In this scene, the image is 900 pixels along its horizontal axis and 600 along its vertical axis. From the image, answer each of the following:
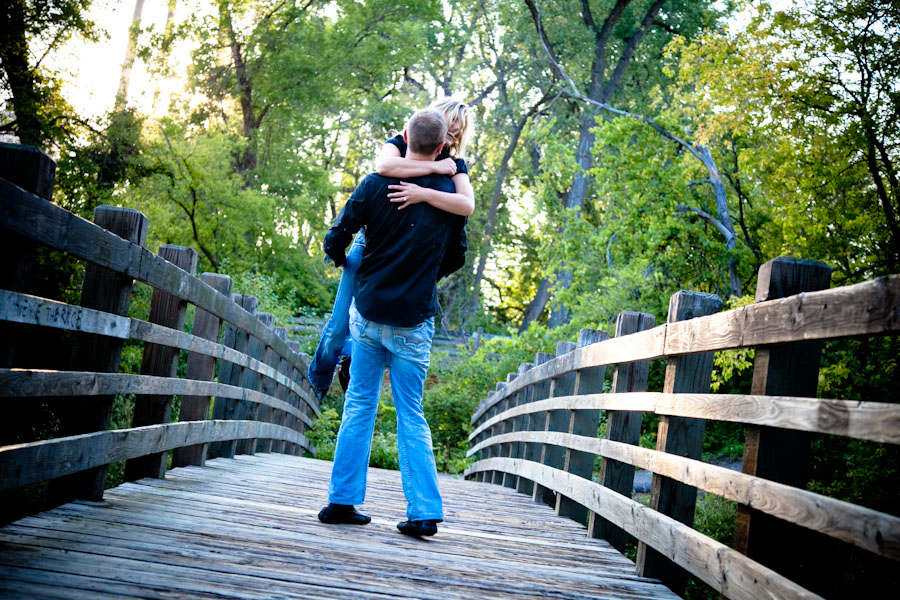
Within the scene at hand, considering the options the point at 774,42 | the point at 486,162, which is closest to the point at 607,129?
the point at 774,42

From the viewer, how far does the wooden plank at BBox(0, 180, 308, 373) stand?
2.63 metres

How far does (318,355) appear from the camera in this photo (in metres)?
4.66

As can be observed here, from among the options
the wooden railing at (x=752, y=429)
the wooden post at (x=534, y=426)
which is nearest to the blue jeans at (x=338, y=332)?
the wooden railing at (x=752, y=429)

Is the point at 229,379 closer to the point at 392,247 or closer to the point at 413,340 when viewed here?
the point at 413,340

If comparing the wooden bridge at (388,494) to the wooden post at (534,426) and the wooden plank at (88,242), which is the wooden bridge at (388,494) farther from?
the wooden post at (534,426)

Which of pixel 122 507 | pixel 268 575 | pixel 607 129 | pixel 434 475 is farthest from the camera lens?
pixel 607 129

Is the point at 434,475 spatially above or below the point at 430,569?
above

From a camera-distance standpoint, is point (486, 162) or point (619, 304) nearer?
point (619, 304)

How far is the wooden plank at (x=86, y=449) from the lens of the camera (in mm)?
2805

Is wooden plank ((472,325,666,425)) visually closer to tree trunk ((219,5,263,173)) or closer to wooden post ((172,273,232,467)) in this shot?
wooden post ((172,273,232,467))

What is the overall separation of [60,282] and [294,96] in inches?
515

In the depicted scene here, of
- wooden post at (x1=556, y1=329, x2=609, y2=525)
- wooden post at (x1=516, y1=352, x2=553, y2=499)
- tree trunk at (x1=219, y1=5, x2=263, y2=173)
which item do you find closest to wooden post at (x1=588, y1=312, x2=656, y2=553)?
wooden post at (x1=556, y1=329, x2=609, y2=525)

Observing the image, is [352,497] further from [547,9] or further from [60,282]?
[547,9]

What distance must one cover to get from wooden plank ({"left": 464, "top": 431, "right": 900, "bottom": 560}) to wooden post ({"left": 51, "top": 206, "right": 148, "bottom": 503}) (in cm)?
239
